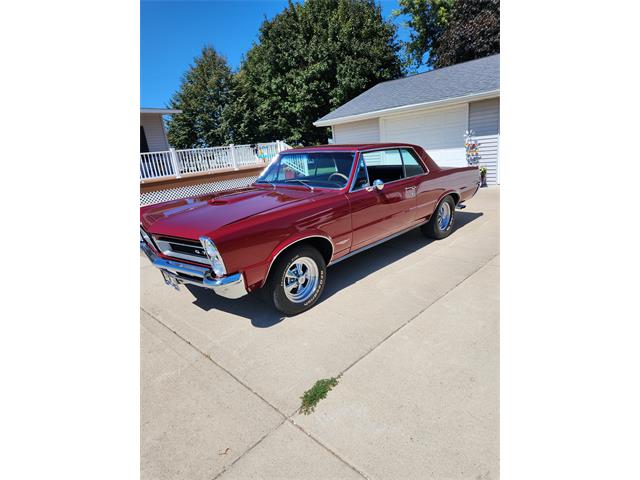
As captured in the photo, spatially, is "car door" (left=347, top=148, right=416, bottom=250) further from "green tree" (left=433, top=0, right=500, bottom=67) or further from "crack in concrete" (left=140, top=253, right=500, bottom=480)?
"green tree" (left=433, top=0, right=500, bottom=67)

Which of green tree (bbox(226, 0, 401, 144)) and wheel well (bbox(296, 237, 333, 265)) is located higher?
green tree (bbox(226, 0, 401, 144))

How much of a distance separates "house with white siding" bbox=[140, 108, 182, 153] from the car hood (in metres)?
13.7

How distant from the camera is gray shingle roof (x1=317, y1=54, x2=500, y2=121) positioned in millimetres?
10602

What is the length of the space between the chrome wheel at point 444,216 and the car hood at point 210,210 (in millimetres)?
2630

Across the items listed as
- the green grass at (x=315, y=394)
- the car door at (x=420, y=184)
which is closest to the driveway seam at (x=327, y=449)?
the green grass at (x=315, y=394)

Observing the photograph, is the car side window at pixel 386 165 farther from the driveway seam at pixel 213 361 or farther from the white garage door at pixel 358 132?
the white garage door at pixel 358 132

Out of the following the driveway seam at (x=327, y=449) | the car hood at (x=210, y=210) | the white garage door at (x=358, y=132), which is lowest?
the driveway seam at (x=327, y=449)

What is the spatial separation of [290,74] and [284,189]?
20.4m

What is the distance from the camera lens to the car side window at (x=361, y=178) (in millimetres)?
3791

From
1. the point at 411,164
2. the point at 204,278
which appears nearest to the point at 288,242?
the point at 204,278

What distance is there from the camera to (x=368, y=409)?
6.97 ft

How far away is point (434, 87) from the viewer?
12258mm

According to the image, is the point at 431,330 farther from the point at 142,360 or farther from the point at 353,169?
the point at 142,360

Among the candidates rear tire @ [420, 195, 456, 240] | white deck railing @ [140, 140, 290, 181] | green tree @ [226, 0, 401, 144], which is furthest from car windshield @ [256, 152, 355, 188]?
green tree @ [226, 0, 401, 144]
